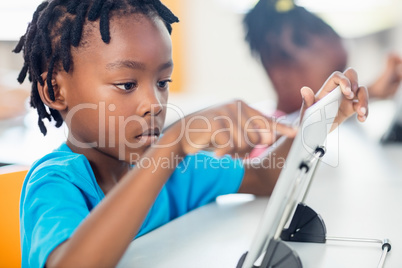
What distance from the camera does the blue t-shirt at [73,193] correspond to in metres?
0.60

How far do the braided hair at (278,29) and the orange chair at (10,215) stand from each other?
107cm

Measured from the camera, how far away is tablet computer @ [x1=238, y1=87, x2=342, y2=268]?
0.47 meters

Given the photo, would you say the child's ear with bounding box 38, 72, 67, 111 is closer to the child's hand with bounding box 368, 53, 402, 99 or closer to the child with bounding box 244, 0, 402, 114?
Result: the child with bounding box 244, 0, 402, 114

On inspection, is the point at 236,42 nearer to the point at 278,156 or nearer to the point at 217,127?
Answer: the point at 278,156

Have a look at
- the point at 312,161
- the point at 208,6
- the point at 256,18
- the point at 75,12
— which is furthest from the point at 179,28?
the point at 312,161

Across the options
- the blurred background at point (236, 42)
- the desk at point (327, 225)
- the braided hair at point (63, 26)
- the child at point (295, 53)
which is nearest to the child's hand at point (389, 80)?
the child at point (295, 53)

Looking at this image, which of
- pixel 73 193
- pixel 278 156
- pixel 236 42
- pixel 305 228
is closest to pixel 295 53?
pixel 278 156

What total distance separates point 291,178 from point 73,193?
13.0 inches

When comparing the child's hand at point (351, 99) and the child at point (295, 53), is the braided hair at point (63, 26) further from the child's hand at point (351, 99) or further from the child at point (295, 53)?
the child at point (295, 53)

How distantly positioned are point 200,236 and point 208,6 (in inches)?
117

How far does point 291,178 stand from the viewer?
48 cm

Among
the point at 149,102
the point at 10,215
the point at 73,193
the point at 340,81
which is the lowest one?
the point at 10,215

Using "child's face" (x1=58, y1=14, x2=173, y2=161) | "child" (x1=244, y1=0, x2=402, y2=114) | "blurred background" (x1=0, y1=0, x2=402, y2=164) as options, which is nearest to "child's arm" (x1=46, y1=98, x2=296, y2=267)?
"child's face" (x1=58, y1=14, x2=173, y2=161)

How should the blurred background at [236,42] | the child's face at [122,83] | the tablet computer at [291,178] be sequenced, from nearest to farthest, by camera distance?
the tablet computer at [291,178], the child's face at [122,83], the blurred background at [236,42]
